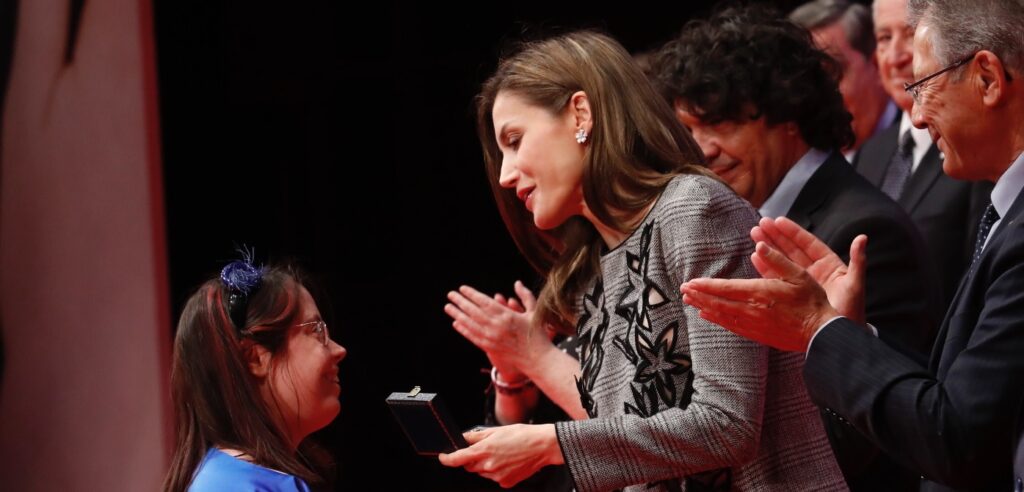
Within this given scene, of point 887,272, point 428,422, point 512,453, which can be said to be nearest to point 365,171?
point 887,272

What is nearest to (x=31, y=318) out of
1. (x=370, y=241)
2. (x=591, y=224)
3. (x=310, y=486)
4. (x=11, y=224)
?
(x=11, y=224)

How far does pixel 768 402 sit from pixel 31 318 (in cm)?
270

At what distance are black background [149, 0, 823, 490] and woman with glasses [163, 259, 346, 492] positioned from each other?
1.56 metres

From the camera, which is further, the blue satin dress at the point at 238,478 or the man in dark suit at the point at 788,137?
the man in dark suit at the point at 788,137

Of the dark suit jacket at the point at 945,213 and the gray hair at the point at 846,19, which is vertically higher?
the gray hair at the point at 846,19

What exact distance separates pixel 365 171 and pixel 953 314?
2737 mm

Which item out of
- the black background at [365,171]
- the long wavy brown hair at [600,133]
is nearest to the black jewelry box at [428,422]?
the long wavy brown hair at [600,133]

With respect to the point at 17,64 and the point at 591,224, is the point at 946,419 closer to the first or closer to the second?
the point at 591,224

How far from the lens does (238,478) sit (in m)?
2.11

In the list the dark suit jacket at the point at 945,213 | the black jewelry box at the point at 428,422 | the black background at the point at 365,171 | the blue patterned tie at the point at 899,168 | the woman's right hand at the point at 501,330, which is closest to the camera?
the black jewelry box at the point at 428,422

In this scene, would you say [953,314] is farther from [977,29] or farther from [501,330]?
[501,330]

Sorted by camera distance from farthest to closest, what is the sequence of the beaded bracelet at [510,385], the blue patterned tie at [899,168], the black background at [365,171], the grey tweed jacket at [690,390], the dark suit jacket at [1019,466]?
the black background at [365,171] → the blue patterned tie at [899,168] → the beaded bracelet at [510,385] → the grey tweed jacket at [690,390] → the dark suit jacket at [1019,466]

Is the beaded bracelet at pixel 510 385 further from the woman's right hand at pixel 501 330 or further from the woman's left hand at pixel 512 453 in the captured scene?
the woman's left hand at pixel 512 453

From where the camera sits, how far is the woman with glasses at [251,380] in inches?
87.0
